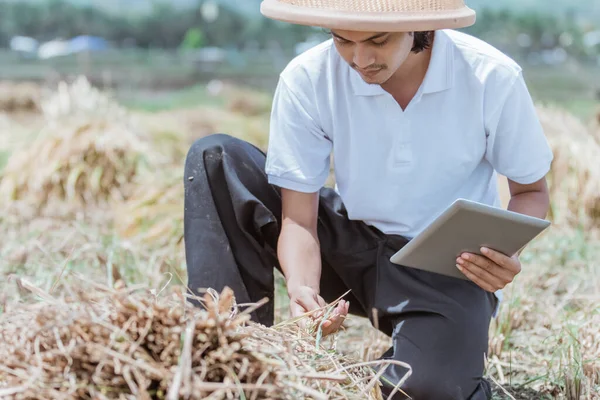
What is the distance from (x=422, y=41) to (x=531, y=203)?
1.52ft

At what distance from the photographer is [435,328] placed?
2.26 meters

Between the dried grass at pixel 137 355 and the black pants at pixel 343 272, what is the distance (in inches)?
27.3

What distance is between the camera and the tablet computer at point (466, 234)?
6.39 feet

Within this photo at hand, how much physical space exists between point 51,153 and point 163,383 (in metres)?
3.43

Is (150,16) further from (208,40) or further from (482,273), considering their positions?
(482,273)

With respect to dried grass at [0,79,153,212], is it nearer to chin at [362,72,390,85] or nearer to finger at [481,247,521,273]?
chin at [362,72,390,85]

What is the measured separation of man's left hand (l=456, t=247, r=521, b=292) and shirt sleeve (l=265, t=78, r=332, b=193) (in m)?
0.44

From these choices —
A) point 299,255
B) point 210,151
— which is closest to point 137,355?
point 299,255

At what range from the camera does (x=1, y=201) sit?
450 centimetres

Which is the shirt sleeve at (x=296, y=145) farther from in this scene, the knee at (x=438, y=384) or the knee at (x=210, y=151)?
the knee at (x=438, y=384)

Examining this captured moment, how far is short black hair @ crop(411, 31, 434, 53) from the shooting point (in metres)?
2.23

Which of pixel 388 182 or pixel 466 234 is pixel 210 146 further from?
pixel 466 234

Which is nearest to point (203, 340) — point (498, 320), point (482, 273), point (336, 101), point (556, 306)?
point (482, 273)

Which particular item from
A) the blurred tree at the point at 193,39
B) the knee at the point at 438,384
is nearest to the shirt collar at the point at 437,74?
the knee at the point at 438,384
